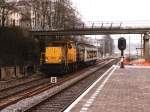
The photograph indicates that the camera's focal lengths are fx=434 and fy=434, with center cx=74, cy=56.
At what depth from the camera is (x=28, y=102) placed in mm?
18188

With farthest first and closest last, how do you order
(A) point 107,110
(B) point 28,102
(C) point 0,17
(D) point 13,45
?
(C) point 0,17
(D) point 13,45
(B) point 28,102
(A) point 107,110

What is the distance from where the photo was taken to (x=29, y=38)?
60594 mm

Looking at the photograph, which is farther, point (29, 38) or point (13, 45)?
point (29, 38)

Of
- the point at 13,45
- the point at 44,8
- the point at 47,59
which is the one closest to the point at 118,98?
the point at 47,59

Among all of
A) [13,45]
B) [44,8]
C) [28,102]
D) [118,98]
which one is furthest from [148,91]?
[44,8]

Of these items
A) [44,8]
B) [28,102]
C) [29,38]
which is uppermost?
[44,8]

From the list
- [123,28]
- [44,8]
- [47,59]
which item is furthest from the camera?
[44,8]

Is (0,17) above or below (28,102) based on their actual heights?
above

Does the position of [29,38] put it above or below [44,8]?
below

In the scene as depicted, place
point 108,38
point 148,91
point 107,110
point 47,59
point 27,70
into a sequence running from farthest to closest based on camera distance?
point 108,38 < point 27,70 < point 47,59 < point 148,91 < point 107,110

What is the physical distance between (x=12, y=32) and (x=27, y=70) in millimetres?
13354

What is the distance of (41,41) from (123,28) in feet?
40.4

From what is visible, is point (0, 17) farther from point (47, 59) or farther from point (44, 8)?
point (47, 59)

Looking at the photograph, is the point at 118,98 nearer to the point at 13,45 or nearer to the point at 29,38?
the point at 13,45
